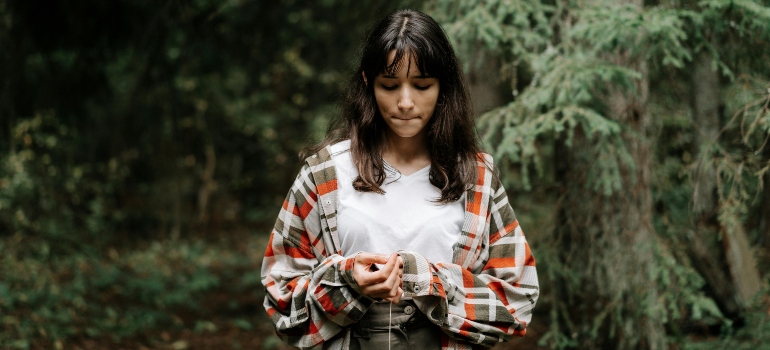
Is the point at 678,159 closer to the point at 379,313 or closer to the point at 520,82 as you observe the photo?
the point at 520,82

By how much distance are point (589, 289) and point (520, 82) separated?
149 centimetres

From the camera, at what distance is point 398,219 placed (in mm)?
1885

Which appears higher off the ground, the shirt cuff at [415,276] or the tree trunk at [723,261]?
the shirt cuff at [415,276]

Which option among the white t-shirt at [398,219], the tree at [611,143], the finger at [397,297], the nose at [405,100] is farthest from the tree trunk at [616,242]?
the finger at [397,297]

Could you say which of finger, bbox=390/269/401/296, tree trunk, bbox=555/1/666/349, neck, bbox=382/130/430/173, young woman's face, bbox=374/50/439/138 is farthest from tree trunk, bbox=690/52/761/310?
finger, bbox=390/269/401/296

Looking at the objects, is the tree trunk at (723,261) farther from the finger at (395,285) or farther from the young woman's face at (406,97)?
the finger at (395,285)

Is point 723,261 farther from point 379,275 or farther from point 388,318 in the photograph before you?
point 379,275

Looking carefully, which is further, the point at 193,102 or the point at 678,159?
the point at 193,102

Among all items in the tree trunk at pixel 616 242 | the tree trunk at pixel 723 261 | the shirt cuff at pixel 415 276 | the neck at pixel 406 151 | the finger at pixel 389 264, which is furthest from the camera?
the tree trunk at pixel 723 261

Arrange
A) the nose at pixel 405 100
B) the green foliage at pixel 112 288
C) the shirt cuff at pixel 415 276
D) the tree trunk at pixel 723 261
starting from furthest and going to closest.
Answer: the green foliage at pixel 112 288, the tree trunk at pixel 723 261, the nose at pixel 405 100, the shirt cuff at pixel 415 276

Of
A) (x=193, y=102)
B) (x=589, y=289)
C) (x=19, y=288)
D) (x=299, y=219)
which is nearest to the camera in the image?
(x=299, y=219)

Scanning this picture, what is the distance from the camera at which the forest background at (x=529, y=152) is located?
303 cm

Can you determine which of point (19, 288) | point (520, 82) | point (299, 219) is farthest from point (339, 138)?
point (19, 288)

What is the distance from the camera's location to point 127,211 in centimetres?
1170
